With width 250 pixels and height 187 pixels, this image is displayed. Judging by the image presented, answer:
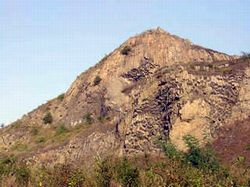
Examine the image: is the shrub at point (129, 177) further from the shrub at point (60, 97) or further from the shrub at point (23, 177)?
the shrub at point (60, 97)

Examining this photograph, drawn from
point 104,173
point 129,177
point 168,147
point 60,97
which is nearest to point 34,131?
point 60,97

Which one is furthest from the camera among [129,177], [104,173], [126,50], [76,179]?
[126,50]

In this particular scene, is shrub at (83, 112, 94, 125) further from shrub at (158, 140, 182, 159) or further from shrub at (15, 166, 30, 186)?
shrub at (15, 166, 30, 186)

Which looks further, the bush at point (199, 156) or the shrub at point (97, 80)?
the shrub at point (97, 80)

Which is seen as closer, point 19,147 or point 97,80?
point 19,147

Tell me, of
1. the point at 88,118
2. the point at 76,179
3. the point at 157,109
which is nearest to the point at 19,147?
the point at 88,118

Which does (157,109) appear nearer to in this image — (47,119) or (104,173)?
(47,119)

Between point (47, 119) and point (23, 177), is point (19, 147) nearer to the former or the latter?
point (47, 119)

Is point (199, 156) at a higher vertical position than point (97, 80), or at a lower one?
lower

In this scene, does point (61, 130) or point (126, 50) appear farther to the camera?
point (126, 50)

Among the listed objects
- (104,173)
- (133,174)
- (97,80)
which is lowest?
(133,174)

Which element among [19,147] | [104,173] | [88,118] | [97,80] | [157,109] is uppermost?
[97,80]

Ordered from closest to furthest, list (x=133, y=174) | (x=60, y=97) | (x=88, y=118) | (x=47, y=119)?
1. (x=133, y=174)
2. (x=88, y=118)
3. (x=47, y=119)
4. (x=60, y=97)

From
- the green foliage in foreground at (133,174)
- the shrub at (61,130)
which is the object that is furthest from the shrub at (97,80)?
the green foliage in foreground at (133,174)
